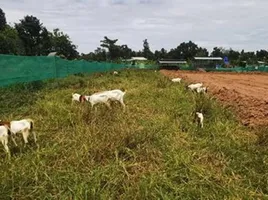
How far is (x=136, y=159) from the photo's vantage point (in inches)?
222

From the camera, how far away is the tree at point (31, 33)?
238ft

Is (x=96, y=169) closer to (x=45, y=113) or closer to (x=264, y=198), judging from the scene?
(x=264, y=198)

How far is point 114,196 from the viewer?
15.1 ft

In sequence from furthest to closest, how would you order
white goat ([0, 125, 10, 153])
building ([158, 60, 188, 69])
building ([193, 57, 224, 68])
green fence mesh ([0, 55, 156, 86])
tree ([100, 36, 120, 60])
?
tree ([100, 36, 120, 60])
building ([193, 57, 224, 68])
building ([158, 60, 188, 69])
green fence mesh ([0, 55, 156, 86])
white goat ([0, 125, 10, 153])

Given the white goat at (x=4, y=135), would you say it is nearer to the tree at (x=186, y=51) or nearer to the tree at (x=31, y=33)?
the tree at (x=31, y=33)

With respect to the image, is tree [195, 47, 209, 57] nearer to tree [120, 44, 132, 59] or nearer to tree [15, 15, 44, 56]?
tree [120, 44, 132, 59]

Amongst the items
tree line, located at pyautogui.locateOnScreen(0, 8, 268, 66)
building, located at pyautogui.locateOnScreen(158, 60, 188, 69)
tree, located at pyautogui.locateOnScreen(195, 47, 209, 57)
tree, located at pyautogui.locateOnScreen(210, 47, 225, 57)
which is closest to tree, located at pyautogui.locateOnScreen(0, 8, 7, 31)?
tree line, located at pyautogui.locateOnScreen(0, 8, 268, 66)

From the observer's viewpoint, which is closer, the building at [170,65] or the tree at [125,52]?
the building at [170,65]

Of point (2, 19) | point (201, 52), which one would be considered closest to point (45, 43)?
point (2, 19)

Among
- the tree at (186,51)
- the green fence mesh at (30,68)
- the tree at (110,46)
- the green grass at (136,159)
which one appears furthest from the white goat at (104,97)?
the tree at (186,51)

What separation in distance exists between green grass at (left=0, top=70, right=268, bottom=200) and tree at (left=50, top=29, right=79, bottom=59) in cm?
7562

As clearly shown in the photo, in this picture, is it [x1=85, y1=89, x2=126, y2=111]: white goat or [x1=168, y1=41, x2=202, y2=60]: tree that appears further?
[x1=168, y1=41, x2=202, y2=60]: tree

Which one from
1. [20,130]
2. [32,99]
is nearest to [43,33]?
[32,99]

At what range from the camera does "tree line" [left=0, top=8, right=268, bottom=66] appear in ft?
208
